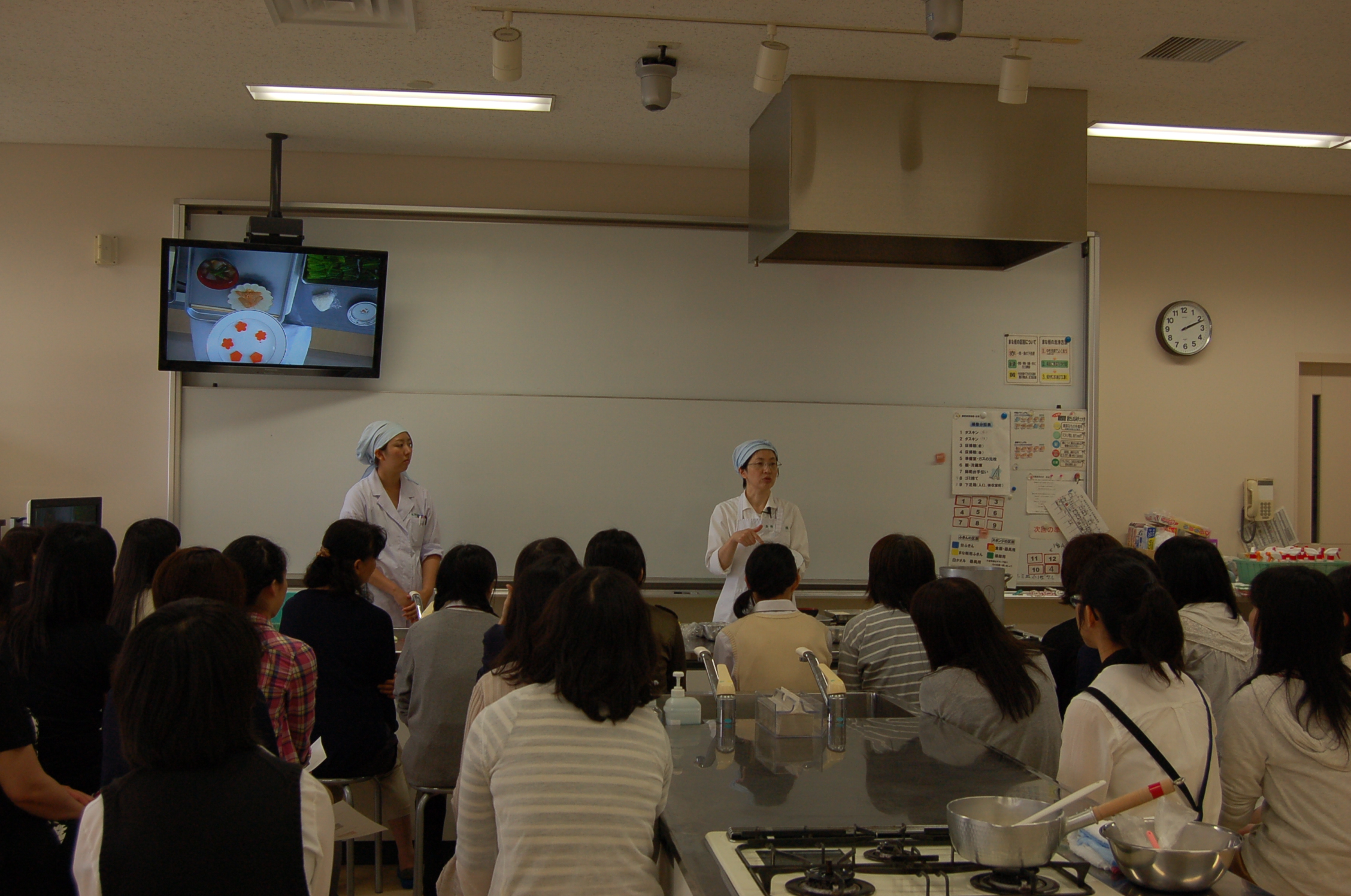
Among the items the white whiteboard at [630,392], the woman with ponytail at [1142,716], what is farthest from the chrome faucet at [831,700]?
the white whiteboard at [630,392]

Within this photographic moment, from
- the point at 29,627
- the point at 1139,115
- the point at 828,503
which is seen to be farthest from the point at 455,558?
the point at 1139,115

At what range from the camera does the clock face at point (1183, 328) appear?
5121 mm

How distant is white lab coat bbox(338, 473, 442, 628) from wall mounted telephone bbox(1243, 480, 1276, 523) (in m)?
4.04

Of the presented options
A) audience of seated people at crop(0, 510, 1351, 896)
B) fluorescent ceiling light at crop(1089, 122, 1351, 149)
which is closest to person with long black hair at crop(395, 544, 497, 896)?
audience of seated people at crop(0, 510, 1351, 896)

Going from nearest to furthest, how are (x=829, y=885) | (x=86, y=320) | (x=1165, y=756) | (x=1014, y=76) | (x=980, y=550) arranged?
(x=829, y=885)
(x=1165, y=756)
(x=1014, y=76)
(x=86, y=320)
(x=980, y=550)

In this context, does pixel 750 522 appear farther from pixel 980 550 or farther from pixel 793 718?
pixel 793 718

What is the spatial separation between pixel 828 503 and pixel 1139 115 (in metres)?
2.12

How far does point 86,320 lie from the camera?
4.58 metres

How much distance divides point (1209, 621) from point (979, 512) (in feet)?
7.52

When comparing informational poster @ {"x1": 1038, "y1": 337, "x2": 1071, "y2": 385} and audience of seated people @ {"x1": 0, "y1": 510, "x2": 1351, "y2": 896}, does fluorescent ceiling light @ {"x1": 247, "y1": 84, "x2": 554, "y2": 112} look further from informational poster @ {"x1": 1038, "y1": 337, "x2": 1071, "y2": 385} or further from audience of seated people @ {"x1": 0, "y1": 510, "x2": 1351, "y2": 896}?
informational poster @ {"x1": 1038, "y1": 337, "x2": 1071, "y2": 385}

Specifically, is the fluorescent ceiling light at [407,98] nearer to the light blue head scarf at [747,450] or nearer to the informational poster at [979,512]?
the light blue head scarf at [747,450]

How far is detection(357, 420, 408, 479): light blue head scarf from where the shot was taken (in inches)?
168

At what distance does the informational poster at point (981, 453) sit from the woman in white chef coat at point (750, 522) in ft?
3.16

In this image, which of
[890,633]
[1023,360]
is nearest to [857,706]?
[890,633]
